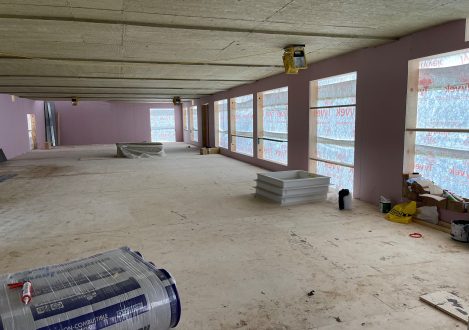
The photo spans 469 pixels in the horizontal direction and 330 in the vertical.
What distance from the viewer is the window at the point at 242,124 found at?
1038cm

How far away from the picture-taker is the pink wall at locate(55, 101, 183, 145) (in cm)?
1847

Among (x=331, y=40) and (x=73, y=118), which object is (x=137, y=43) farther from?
(x=73, y=118)

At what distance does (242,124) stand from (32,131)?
1056 centimetres

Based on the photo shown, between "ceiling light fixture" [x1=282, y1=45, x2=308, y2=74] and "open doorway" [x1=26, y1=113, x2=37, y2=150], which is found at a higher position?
"ceiling light fixture" [x1=282, y1=45, x2=308, y2=74]

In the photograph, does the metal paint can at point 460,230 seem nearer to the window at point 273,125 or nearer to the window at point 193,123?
the window at point 273,125

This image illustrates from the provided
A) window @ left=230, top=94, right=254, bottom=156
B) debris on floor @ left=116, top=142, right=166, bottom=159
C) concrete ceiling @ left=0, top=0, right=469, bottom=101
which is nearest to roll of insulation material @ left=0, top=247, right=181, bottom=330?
concrete ceiling @ left=0, top=0, right=469, bottom=101

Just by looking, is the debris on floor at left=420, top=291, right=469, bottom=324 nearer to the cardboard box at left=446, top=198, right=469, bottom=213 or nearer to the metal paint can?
the metal paint can

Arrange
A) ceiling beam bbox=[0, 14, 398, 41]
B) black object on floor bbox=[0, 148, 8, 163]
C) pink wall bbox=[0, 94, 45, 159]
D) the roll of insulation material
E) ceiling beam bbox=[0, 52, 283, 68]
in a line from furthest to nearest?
pink wall bbox=[0, 94, 45, 159] → black object on floor bbox=[0, 148, 8, 163] → ceiling beam bbox=[0, 52, 283, 68] → ceiling beam bbox=[0, 14, 398, 41] → the roll of insulation material

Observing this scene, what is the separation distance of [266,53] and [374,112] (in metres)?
1.89

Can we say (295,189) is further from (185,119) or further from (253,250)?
(185,119)

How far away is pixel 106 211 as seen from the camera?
5.11 meters

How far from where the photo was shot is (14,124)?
12.9 m

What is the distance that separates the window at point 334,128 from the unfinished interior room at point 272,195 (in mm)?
36

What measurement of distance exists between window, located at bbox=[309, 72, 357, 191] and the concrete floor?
1130 mm
